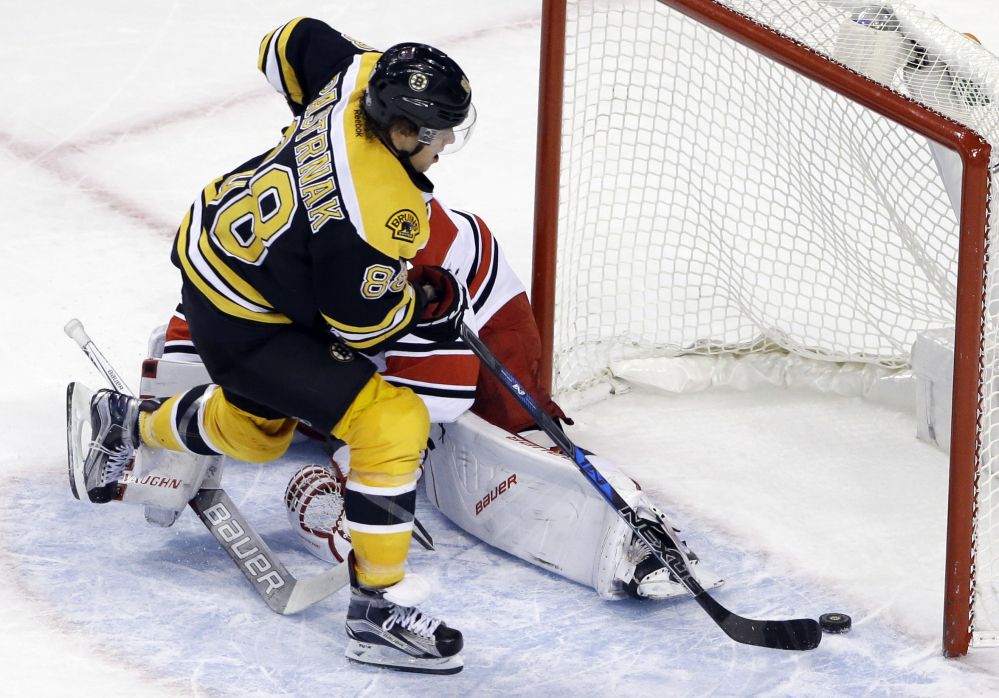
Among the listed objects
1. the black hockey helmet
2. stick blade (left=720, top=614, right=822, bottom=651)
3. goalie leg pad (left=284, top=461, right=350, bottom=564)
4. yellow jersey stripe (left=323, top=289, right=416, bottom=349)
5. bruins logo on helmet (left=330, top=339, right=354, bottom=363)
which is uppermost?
the black hockey helmet

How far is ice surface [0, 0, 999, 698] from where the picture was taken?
8.18 ft

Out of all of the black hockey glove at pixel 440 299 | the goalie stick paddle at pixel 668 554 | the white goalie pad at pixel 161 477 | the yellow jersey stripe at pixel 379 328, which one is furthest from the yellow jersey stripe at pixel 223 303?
the white goalie pad at pixel 161 477

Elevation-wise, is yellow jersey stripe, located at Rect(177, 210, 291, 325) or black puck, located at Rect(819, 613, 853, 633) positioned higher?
yellow jersey stripe, located at Rect(177, 210, 291, 325)

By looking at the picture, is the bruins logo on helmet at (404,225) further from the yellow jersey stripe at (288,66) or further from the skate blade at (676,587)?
the skate blade at (676,587)

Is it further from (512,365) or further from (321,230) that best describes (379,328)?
(512,365)

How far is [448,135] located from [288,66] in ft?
Answer: 1.90

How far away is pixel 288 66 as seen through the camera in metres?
2.74

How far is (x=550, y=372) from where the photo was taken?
11.1ft

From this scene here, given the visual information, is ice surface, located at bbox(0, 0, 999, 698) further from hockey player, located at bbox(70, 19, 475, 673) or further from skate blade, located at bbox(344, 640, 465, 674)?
hockey player, located at bbox(70, 19, 475, 673)

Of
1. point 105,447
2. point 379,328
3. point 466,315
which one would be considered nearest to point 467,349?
point 466,315

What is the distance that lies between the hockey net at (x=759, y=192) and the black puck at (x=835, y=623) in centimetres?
25

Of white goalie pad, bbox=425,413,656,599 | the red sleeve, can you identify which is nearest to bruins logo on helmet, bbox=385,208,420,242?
white goalie pad, bbox=425,413,656,599

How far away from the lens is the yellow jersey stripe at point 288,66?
2.74 meters

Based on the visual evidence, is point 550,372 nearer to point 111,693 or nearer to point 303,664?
point 303,664
